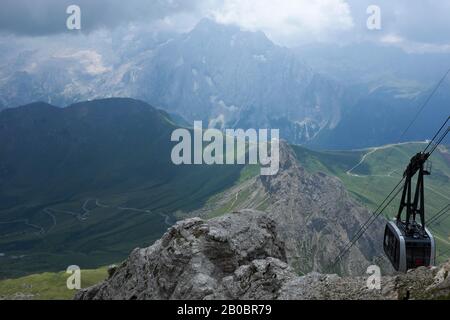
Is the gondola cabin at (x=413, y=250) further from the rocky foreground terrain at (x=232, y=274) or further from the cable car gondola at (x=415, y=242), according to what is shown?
the rocky foreground terrain at (x=232, y=274)

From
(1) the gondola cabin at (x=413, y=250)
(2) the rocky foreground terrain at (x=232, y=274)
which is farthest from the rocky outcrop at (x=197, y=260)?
(1) the gondola cabin at (x=413, y=250)

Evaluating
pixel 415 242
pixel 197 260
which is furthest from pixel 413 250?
pixel 197 260

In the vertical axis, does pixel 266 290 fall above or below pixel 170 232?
below

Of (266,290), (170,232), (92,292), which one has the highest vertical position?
(170,232)

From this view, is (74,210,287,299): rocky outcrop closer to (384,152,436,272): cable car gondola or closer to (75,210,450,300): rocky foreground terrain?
(75,210,450,300): rocky foreground terrain

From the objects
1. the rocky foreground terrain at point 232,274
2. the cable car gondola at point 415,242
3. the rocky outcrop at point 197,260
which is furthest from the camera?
the cable car gondola at point 415,242
